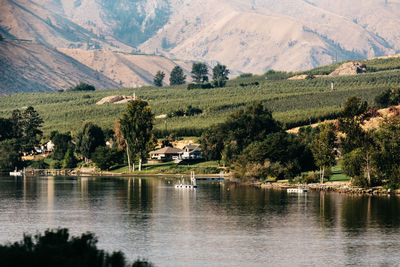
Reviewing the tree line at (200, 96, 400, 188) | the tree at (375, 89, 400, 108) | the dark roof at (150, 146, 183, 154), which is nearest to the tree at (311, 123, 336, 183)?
the tree line at (200, 96, 400, 188)

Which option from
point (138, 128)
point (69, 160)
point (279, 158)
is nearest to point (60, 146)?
point (69, 160)

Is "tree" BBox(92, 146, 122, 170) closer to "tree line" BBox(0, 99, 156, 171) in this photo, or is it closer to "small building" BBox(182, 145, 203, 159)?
"tree line" BBox(0, 99, 156, 171)

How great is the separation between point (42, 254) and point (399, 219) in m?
49.3

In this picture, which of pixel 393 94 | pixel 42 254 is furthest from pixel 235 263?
pixel 393 94

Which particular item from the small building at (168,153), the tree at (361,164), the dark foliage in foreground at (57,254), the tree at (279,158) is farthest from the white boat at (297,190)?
the small building at (168,153)

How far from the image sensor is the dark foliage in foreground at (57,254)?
37.7 metres

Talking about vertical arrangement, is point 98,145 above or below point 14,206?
above

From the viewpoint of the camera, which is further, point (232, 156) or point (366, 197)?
point (232, 156)

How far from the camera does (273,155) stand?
128500mm

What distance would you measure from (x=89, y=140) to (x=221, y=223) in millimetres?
109243

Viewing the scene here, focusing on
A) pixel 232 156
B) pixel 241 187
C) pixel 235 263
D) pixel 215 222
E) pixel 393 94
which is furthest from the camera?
pixel 393 94

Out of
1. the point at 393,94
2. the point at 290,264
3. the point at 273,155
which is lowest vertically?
the point at 290,264

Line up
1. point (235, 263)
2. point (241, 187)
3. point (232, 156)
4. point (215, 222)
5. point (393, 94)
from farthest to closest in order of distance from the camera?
point (393, 94), point (232, 156), point (241, 187), point (215, 222), point (235, 263)

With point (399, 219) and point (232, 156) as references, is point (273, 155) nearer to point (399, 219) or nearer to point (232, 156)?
point (232, 156)
